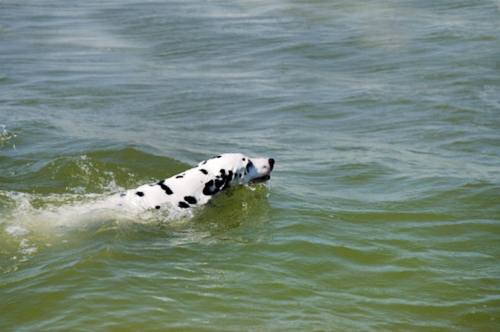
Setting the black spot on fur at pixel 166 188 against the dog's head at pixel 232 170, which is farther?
the dog's head at pixel 232 170

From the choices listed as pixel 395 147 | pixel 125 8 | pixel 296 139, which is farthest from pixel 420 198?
pixel 125 8

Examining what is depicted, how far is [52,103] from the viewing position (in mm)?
16641

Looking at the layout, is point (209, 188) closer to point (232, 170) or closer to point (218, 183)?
point (218, 183)

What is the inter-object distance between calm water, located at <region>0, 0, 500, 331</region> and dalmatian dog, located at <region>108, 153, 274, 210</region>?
22cm

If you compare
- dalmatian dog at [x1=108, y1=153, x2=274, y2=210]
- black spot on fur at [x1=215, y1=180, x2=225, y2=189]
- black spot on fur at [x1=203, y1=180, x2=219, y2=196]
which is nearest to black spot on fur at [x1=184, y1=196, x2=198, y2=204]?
dalmatian dog at [x1=108, y1=153, x2=274, y2=210]

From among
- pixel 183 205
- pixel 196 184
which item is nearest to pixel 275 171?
pixel 196 184

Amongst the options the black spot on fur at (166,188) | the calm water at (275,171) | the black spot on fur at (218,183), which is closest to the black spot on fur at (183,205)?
the black spot on fur at (166,188)

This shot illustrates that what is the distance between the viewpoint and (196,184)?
35.2ft

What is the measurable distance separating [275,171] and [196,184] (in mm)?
2298

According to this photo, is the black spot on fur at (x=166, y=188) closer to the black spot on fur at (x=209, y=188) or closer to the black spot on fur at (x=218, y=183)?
the black spot on fur at (x=209, y=188)

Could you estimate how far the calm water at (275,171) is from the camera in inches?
331

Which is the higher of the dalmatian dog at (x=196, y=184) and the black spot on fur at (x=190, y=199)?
the dalmatian dog at (x=196, y=184)

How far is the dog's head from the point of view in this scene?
35.4ft

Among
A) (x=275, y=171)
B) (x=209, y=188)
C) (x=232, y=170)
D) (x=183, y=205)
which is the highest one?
(x=232, y=170)
